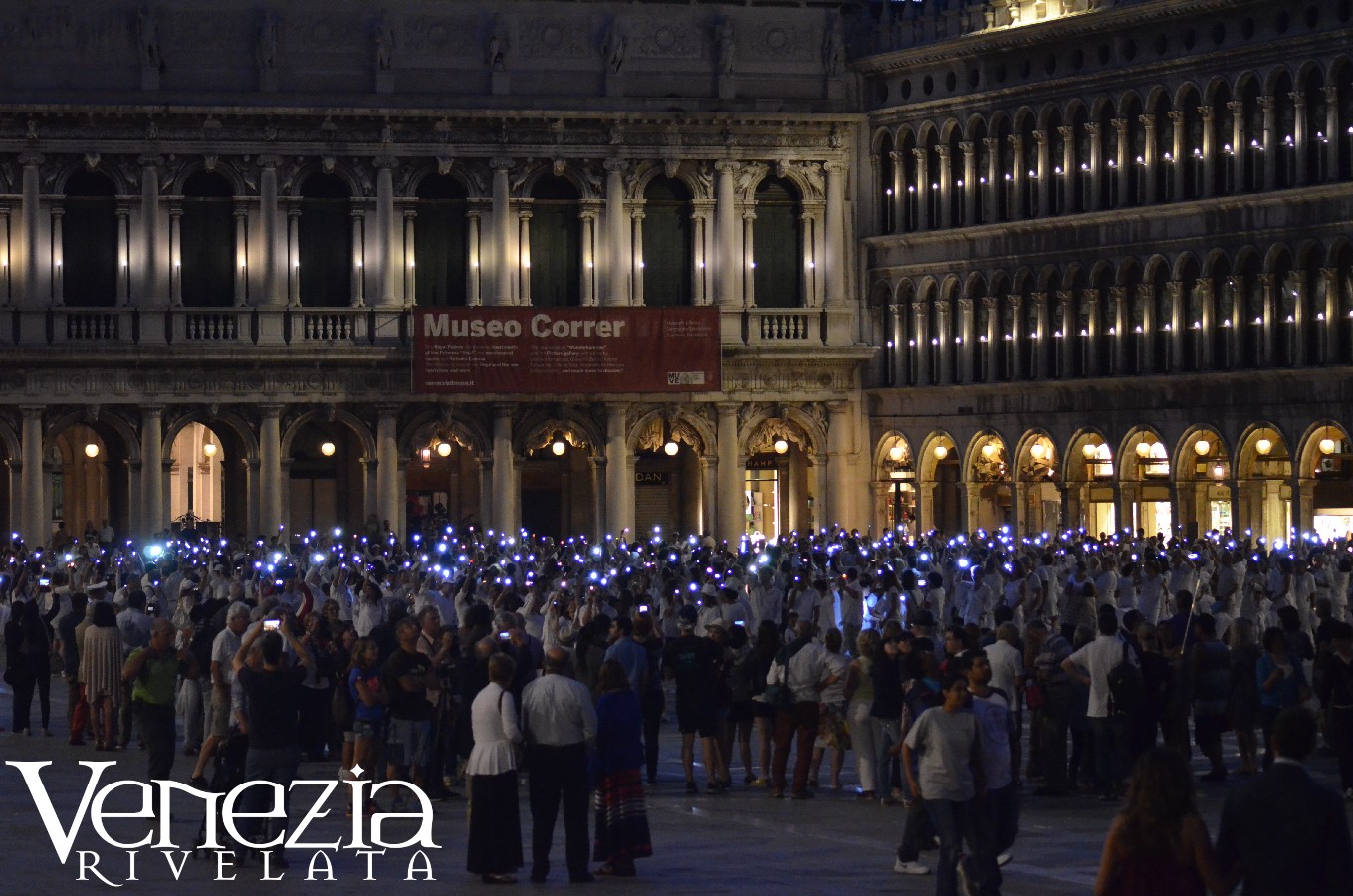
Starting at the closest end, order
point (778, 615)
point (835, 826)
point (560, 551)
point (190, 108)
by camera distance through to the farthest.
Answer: point (835, 826) < point (778, 615) < point (560, 551) < point (190, 108)

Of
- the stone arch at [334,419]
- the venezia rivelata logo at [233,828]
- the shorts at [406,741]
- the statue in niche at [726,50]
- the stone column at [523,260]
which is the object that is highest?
the statue in niche at [726,50]

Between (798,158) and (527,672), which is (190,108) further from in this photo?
(527,672)

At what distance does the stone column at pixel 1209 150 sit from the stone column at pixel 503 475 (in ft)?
55.5

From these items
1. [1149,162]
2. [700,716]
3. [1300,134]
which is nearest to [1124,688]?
[700,716]

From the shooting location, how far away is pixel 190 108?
57594 mm

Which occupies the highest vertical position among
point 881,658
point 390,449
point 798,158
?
point 798,158

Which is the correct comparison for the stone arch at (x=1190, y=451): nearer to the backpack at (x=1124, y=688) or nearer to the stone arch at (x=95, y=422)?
the stone arch at (x=95, y=422)

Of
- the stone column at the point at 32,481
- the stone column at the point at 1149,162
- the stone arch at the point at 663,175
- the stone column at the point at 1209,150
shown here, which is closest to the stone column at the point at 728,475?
the stone arch at the point at 663,175

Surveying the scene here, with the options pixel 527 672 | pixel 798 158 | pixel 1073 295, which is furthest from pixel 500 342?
pixel 527 672

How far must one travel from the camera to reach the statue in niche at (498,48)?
194ft

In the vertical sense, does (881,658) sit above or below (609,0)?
below

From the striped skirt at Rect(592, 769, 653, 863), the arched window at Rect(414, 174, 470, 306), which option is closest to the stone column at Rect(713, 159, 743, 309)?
the arched window at Rect(414, 174, 470, 306)

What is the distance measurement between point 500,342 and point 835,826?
121 ft

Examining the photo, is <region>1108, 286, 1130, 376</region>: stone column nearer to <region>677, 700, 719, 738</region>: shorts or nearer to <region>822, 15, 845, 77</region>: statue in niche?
<region>822, 15, 845, 77</region>: statue in niche
